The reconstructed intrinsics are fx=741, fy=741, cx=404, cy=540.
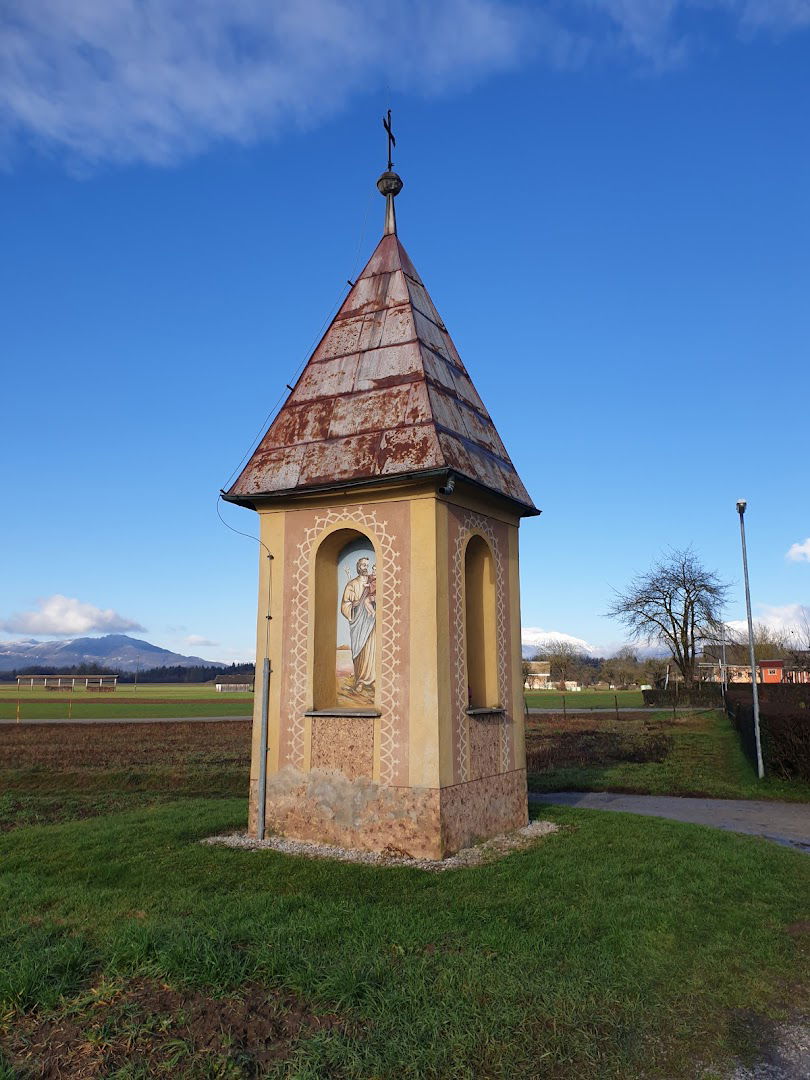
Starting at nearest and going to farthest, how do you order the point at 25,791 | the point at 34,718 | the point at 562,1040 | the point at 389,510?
the point at 562,1040 → the point at 389,510 → the point at 25,791 → the point at 34,718

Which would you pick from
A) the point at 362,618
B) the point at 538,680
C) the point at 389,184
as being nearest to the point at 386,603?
the point at 362,618

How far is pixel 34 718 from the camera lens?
157 ft

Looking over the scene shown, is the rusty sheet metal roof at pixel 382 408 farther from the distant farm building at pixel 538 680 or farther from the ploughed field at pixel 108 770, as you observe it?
the distant farm building at pixel 538 680

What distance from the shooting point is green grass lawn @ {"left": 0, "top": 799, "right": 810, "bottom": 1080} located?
3.87 metres

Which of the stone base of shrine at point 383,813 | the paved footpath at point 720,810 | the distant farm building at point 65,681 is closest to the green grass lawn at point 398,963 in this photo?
the stone base of shrine at point 383,813

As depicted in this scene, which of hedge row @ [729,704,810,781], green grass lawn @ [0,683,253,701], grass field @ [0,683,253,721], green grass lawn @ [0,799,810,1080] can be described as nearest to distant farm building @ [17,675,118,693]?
green grass lawn @ [0,683,253,701]

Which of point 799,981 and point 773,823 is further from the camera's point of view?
point 773,823

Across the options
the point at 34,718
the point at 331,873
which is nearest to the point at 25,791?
the point at 331,873

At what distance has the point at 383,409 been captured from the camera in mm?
10008

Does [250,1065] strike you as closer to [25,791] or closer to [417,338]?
[417,338]

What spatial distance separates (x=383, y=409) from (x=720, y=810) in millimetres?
9718

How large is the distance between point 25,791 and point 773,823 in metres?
15.1

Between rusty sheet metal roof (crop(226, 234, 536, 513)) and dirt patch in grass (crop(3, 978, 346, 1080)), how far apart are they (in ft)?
19.5

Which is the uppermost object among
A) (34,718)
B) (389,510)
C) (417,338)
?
(417,338)
